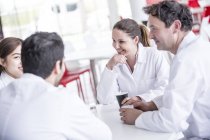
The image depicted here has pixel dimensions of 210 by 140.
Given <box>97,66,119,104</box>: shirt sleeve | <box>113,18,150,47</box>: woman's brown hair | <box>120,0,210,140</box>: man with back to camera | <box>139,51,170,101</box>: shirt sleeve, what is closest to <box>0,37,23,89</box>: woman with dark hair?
<box>97,66,119,104</box>: shirt sleeve

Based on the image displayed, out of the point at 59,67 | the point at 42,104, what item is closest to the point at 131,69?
the point at 59,67

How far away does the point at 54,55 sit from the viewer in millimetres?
1169

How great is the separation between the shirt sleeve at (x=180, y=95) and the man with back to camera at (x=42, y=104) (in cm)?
35

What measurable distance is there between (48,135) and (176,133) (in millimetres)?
618

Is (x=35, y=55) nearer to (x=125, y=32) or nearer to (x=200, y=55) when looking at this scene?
(x=200, y=55)

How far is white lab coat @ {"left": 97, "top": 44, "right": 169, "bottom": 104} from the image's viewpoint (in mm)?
2170

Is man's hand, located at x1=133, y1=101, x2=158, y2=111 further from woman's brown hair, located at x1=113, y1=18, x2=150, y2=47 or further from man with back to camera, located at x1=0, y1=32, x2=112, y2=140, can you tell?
woman's brown hair, located at x1=113, y1=18, x2=150, y2=47

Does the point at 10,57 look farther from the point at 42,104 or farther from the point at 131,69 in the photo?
the point at 42,104

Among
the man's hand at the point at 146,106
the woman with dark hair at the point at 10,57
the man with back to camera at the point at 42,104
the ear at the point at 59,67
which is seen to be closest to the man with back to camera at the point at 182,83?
the man's hand at the point at 146,106

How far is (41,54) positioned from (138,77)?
1150 millimetres

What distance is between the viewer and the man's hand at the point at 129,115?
161 cm

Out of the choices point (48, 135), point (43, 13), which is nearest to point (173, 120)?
point (48, 135)

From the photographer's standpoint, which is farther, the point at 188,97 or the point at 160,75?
the point at 160,75

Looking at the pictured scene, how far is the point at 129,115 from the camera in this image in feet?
5.33
